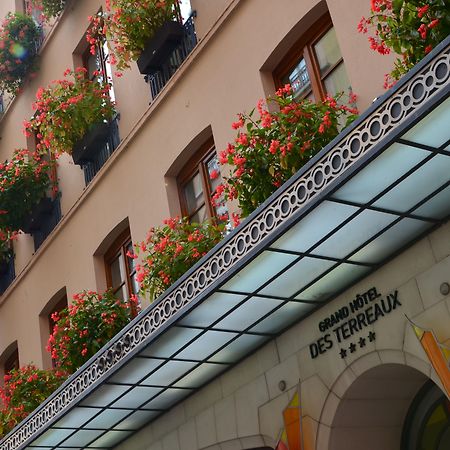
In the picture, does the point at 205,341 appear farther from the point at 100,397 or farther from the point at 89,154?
the point at 89,154

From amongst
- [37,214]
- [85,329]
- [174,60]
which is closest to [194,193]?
[174,60]

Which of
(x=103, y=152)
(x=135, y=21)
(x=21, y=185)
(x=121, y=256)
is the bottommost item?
(x=121, y=256)

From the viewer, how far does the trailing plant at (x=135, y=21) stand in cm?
1515

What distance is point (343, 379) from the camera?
10.4 metres

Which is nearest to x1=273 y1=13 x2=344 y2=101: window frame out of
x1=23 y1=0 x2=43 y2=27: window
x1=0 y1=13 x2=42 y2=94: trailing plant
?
x1=0 y1=13 x2=42 y2=94: trailing plant

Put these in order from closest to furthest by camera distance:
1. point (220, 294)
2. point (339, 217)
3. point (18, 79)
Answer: point (339, 217) → point (220, 294) → point (18, 79)

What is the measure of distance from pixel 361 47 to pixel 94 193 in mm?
7260

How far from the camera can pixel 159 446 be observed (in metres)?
13.4

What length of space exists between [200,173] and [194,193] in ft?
1.14

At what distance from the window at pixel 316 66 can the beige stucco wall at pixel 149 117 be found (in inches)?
6.7

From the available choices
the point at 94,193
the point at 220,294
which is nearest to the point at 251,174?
the point at 220,294

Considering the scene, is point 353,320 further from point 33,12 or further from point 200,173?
point 33,12

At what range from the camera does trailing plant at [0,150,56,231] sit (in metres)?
19.2

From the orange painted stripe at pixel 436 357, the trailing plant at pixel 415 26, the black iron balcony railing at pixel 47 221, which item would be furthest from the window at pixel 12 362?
the trailing plant at pixel 415 26
